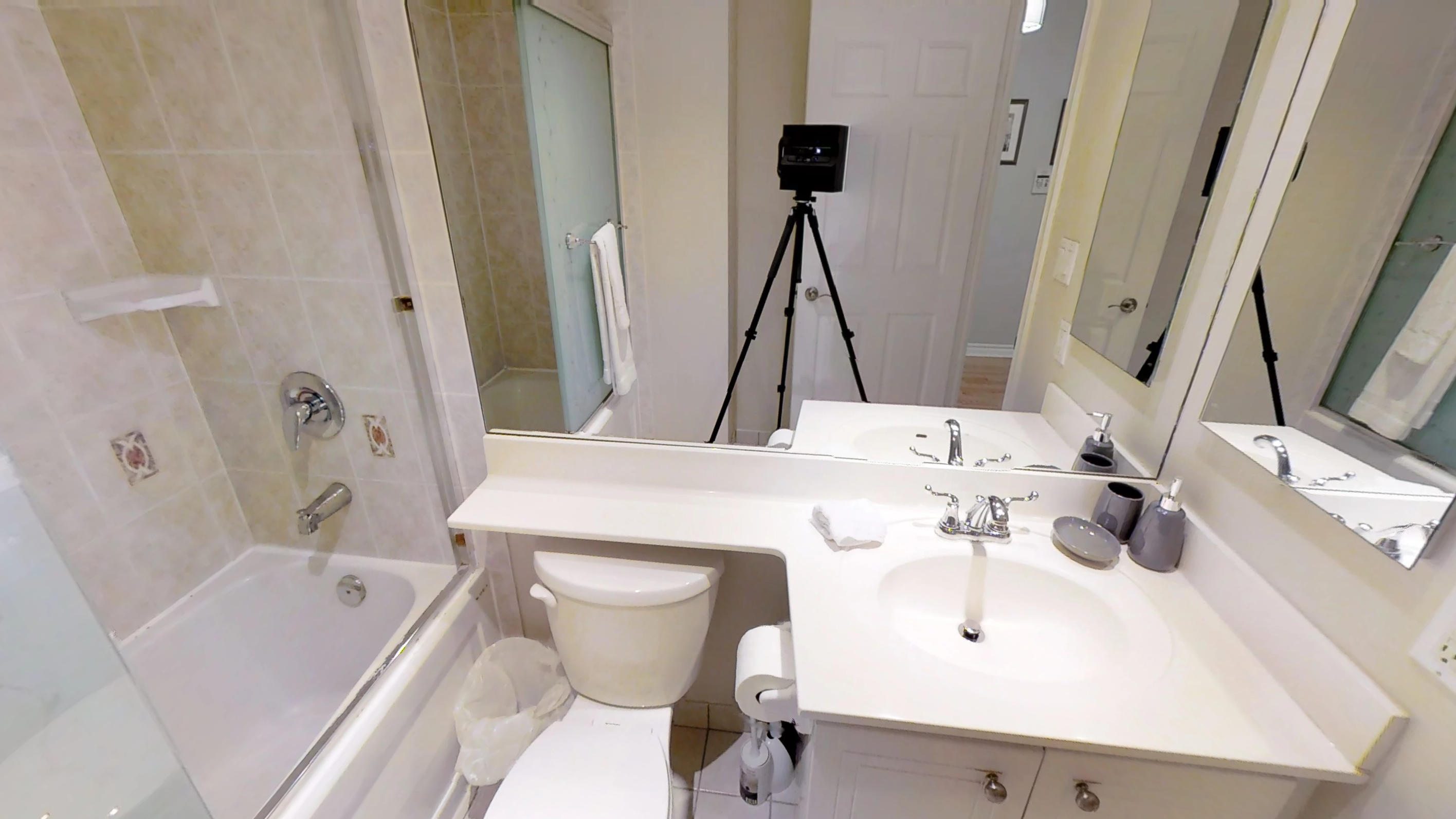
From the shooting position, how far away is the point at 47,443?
115 centimetres

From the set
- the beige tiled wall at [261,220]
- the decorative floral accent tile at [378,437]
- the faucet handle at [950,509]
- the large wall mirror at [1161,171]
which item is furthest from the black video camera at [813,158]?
the decorative floral accent tile at [378,437]

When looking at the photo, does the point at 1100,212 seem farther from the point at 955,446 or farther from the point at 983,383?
the point at 955,446

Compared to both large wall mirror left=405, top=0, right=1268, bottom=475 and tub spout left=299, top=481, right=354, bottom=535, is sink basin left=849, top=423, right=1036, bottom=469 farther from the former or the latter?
tub spout left=299, top=481, right=354, bottom=535

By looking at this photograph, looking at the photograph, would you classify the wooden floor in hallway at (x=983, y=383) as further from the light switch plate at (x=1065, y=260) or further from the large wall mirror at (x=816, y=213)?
the light switch plate at (x=1065, y=260)

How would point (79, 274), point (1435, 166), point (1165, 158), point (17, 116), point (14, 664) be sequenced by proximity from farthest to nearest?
point (79, 274) → point (17, 116) → point (1165, 158) → point (14, 664) → point (1435, 166)

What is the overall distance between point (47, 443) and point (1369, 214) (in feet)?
7.29

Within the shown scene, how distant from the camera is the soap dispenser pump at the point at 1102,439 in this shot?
3.44ft

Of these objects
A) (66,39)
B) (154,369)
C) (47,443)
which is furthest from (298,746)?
(66,39)

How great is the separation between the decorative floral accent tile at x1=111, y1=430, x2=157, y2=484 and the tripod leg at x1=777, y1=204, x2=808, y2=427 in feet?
4.83

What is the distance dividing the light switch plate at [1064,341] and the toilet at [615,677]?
78 cm

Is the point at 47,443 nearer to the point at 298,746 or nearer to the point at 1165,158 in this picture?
the point at 298,746

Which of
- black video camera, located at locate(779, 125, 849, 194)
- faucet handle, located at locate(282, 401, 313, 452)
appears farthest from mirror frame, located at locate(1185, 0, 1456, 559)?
faucet handle, located at locate(282, 401, 313, 452)

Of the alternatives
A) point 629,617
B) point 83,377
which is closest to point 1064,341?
point 629,617

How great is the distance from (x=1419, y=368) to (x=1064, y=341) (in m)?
0.48
